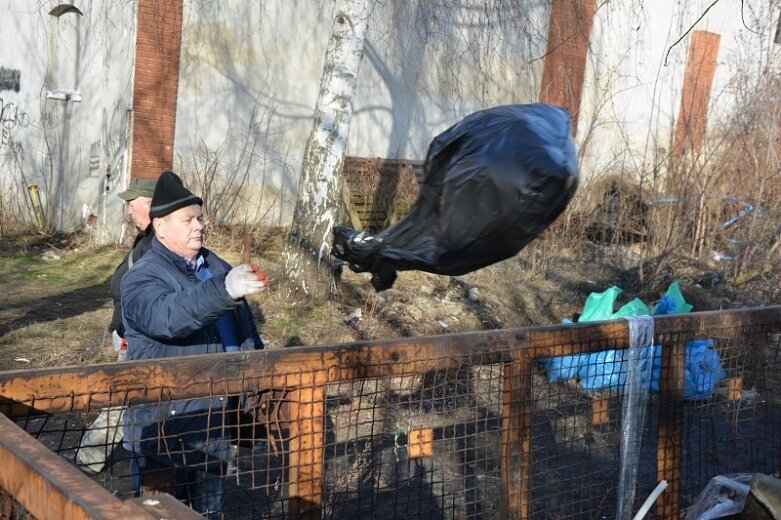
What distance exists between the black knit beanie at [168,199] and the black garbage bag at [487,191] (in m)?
0.87

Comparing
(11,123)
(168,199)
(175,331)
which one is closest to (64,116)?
(11,123)

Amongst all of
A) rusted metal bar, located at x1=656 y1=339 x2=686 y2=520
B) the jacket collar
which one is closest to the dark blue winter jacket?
the jacket collar

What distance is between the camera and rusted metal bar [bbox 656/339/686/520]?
150 inches

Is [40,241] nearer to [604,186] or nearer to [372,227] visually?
[372,227]

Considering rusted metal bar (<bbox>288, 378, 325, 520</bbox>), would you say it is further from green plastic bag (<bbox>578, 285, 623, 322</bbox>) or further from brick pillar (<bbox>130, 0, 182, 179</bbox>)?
brick pillar (<bbox>130, 0, 182, 179</bbox>)

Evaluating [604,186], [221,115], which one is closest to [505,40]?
[604,186]

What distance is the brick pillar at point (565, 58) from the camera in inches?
562

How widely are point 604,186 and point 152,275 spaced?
31.7ft

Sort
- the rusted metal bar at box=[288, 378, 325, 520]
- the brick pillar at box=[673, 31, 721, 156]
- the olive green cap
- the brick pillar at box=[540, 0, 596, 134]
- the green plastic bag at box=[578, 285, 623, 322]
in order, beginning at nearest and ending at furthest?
the rusted metal bar at box=[288, 378, 325, 520]
the olive green cap
the green plastic bag at box=[578, 285, 623, 322]
the brick pillar at box=[540, 0, 596, 134]
the brick pillar at box=[673, 31, 721, 156]

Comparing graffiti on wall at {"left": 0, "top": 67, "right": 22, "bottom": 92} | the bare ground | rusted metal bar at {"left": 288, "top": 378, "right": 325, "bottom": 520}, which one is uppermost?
graffiti on wall at {"left": 0, "top": 67, "right": 22, "bottom": 92}

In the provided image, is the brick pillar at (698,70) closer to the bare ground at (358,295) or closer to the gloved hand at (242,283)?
the bare ground at (358,295)

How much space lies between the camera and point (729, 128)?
1080 centimetres

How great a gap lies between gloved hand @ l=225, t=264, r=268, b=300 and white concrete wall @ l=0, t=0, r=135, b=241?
8380mm

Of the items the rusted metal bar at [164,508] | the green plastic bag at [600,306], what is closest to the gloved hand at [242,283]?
the rusted metal bar at [164,508]
